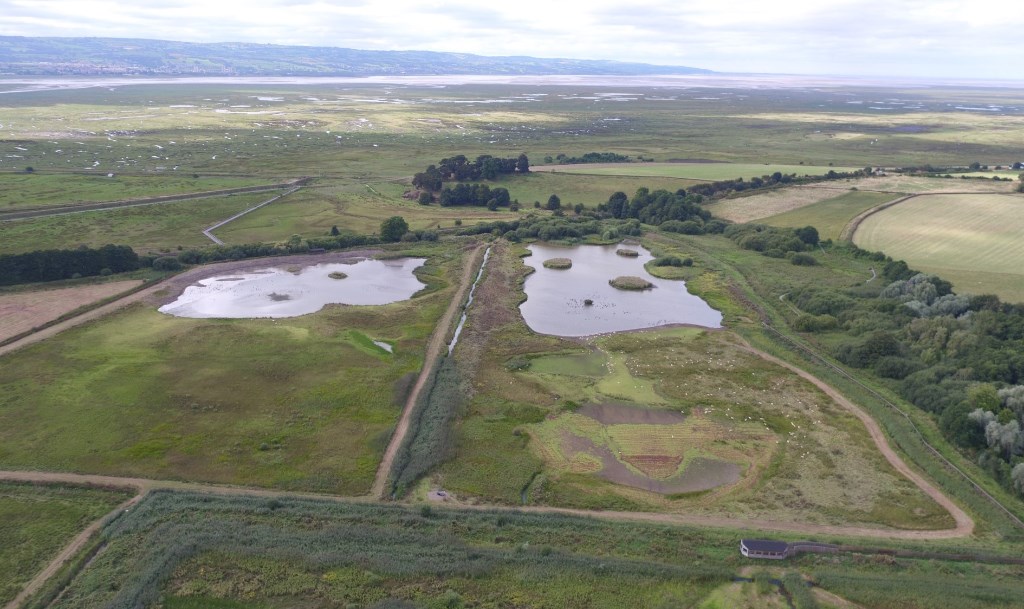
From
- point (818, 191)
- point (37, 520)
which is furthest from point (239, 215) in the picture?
point (818, 191)

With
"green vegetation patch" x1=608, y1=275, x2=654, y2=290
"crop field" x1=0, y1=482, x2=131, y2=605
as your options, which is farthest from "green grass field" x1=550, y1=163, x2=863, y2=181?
"crop field" x1=0, y1=482, x2=131, y2=605

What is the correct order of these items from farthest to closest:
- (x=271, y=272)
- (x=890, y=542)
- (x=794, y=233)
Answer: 1. (x=794, y=233)
2. (x=271, y=272)
3. (x=890, y=542)

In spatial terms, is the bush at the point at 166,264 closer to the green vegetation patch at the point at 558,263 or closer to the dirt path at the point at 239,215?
the dirt path at the point at 239,215

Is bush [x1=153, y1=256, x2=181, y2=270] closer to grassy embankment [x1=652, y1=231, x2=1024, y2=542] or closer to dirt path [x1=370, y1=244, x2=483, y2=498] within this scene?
dirt path [x1=370, y1=244, x2=483, y2=498]

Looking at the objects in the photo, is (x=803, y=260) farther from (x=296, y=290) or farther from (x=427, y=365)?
(x=296, y=290)

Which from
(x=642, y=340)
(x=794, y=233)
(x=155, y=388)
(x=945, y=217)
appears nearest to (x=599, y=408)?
(x=642, y=340)

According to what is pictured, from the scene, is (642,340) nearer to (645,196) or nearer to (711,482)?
(711,482)
